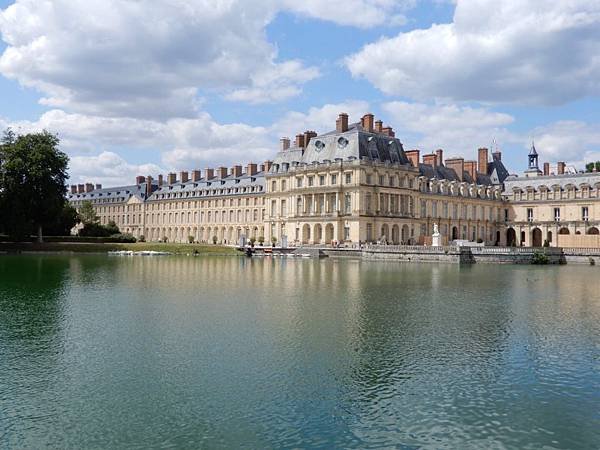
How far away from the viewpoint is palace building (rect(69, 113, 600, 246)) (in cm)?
6969

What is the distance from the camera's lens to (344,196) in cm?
6994

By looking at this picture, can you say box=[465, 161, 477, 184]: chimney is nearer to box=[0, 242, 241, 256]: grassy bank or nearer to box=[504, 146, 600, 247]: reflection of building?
box=[504, 146, 600, 247]: reflection of building

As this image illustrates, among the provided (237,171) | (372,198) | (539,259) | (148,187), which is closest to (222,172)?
(237,171)

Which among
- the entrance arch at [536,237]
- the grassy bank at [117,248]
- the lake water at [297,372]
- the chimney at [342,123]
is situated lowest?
the lake water at [297,372]

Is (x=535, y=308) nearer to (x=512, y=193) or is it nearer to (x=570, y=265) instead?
(x=570, y=265)

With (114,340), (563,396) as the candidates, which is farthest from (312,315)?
(563,396)

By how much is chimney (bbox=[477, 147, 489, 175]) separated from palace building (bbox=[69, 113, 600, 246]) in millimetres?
156

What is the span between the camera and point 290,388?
11914mm

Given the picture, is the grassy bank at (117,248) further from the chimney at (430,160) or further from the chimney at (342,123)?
the chimney at (430,160)

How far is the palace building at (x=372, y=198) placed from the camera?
6969cm

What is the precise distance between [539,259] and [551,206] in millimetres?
31456

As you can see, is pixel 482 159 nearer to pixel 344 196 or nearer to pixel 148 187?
pixel 344 196

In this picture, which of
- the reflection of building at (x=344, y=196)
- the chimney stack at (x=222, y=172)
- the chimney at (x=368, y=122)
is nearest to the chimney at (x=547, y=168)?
the reflection of building at (x=344, y=196)

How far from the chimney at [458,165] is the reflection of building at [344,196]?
6.6 inches
